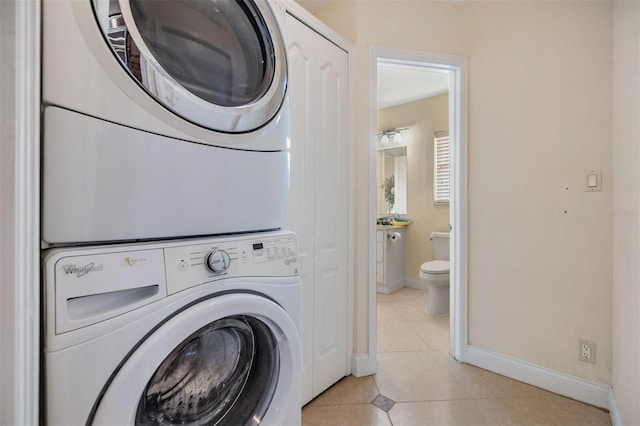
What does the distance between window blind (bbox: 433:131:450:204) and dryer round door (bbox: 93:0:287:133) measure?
10.4 ft

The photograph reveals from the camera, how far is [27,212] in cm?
52

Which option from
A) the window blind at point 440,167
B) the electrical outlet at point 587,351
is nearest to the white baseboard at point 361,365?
the electrical outlet at point 587,351

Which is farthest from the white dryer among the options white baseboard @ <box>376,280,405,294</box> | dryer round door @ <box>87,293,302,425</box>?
white baseboard @ <box>376,280,405,294</box>

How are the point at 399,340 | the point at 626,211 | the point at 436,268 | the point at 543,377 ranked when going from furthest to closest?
the point at 436,268, the point at 399,340, the point at 543,377, the point at 626,211

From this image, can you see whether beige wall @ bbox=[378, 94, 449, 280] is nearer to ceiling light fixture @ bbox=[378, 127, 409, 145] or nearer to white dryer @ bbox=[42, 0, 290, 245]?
ceiling light fixture @ bbox=[378, 127, 409, 145]

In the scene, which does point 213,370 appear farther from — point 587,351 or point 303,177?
point 587,351

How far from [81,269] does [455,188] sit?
2072 mm

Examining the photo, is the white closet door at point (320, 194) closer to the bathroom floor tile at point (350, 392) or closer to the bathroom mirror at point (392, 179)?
the bathroom floor tile at point (350, 392)

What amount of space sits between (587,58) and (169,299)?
7.49ft

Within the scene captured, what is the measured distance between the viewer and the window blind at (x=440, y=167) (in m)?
3.68

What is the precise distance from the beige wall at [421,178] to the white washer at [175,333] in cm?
317

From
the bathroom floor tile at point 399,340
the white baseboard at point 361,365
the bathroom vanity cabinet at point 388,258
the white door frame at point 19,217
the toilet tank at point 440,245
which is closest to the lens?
the white door frame at point 19,217

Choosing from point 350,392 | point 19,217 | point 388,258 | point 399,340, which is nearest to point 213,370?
point 19,217

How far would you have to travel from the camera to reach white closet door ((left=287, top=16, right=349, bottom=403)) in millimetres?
1516
